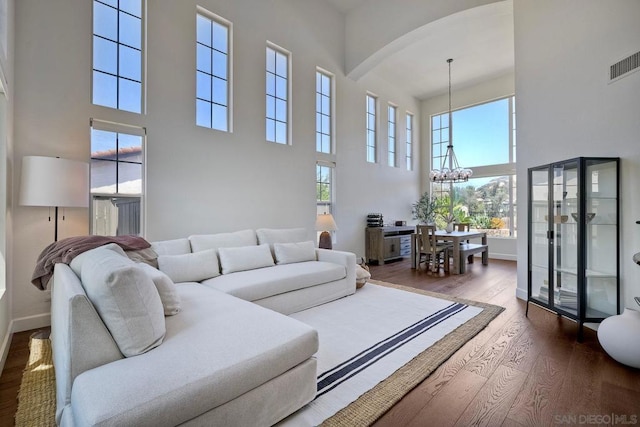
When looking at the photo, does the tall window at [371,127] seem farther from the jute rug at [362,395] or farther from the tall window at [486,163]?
the jute rug at [362,395]

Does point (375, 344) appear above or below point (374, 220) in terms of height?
below

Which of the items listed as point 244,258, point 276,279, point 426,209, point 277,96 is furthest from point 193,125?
point 426,209

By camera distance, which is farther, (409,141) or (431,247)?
(409,141)

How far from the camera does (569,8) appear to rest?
3125 mm

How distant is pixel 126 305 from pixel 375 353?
1.77 metres

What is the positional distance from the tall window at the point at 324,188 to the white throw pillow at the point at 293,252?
1849mm

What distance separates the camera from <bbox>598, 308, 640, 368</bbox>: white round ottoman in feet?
6.68

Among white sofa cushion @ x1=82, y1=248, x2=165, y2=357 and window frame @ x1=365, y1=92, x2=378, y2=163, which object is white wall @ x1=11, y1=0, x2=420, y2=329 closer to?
window frame @ x1=365, y1=92, x2=378, y2=163

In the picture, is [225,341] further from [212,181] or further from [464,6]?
[464,6]

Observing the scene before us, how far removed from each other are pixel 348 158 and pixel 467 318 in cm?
403

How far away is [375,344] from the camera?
2432 millimetres

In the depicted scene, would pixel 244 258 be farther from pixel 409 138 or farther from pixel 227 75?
pixel 409 138

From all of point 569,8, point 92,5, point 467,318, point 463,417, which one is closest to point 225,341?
point 463,417

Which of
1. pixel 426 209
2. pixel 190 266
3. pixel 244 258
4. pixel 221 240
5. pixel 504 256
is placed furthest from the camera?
pixel 426 209
